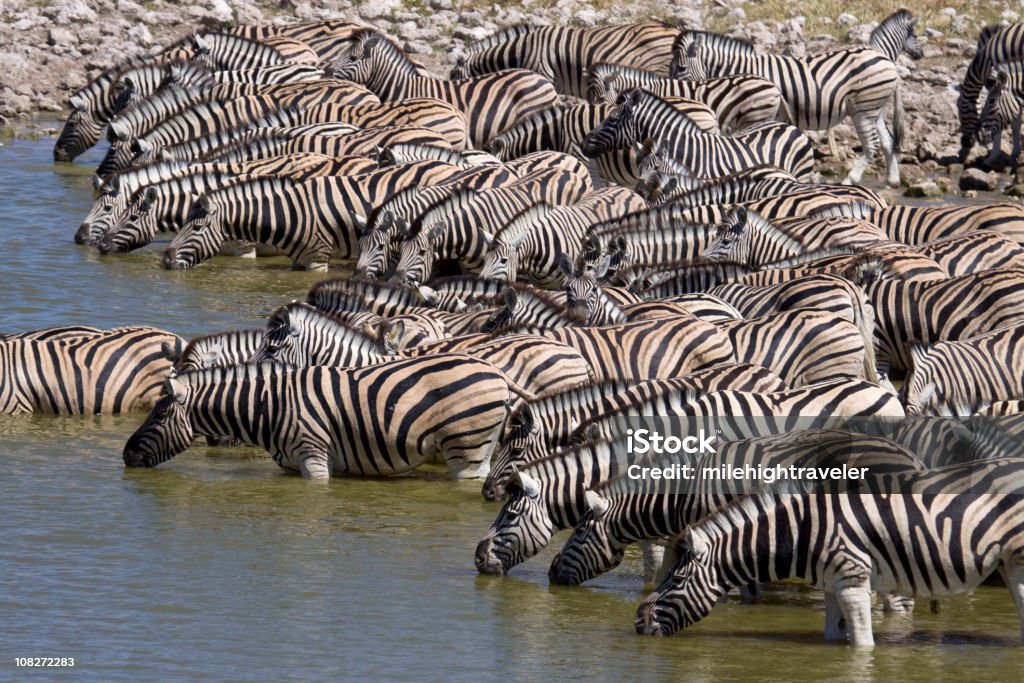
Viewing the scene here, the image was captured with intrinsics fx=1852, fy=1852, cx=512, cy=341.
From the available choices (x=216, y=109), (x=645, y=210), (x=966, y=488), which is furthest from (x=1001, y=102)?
(x=966, y=488)

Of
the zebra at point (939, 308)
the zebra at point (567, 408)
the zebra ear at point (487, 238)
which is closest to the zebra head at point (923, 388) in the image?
the zebra at point (939, 308)

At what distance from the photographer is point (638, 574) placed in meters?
10.6

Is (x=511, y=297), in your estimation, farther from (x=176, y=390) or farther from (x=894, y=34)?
(x=894, y=34)

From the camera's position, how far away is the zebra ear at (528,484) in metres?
10.3

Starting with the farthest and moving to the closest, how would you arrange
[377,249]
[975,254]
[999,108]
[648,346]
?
[999,108], [377,249], [975,254], [648,346]

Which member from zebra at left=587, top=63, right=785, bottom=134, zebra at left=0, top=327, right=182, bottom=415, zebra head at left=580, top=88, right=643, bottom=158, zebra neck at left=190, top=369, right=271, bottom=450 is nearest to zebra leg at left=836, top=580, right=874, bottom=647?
zebra neck at left=190, top=369, right=271, bottom=450

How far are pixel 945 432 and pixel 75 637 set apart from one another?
512 cm

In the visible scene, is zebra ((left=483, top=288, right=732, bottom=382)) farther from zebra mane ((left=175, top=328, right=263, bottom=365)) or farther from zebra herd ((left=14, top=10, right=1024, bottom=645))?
zebra mane ((left=175, top=328, right=263, bottom=365))

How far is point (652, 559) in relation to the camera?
10.4 metres

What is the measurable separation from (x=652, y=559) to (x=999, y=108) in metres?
14.7

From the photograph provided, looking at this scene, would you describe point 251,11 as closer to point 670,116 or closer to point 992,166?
point 670,116

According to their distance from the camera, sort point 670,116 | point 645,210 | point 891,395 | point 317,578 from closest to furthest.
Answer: point 317,578 < point 891,395 < point 645,210 < point 670,116

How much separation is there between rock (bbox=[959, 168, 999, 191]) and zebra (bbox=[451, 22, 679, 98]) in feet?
15.0

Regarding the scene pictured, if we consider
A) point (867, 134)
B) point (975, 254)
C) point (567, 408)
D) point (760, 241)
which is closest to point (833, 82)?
point (867, 134)
